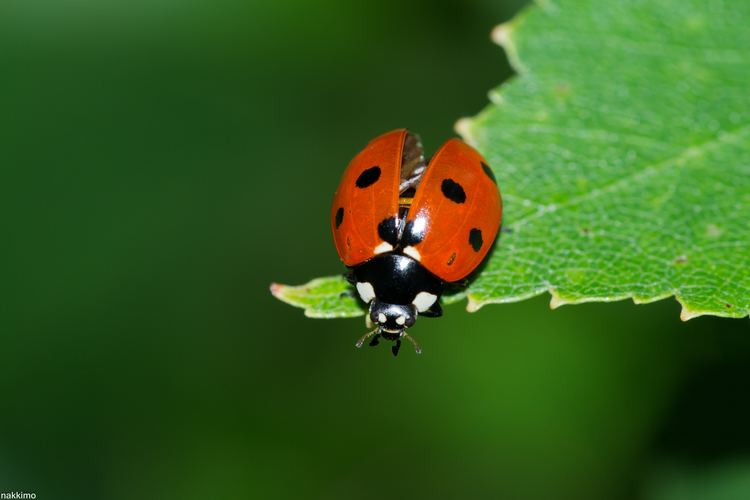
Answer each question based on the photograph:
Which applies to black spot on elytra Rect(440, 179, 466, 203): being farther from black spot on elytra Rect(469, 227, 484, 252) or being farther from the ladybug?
black spot on elytra Rect(469, 227, 484, 252)

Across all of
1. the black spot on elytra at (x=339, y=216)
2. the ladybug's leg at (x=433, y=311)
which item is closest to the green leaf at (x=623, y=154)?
the ladybug's leg at (x=433, y=311)

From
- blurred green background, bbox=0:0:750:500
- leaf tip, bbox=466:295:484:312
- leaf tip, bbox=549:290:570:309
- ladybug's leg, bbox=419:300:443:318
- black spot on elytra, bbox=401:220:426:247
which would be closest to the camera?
leaf tip, bbox=549:290:570:309

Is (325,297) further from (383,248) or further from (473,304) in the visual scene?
(473,304)

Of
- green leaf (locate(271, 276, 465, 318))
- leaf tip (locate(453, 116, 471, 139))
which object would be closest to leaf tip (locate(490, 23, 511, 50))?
leaf tip (locate(453, 116, 471, 139))

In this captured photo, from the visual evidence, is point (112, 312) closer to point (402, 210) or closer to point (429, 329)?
point (429, 329)

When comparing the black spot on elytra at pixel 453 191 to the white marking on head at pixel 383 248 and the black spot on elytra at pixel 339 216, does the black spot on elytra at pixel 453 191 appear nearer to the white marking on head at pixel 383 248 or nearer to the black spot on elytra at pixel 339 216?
the white marking on head at pixel 383 248
